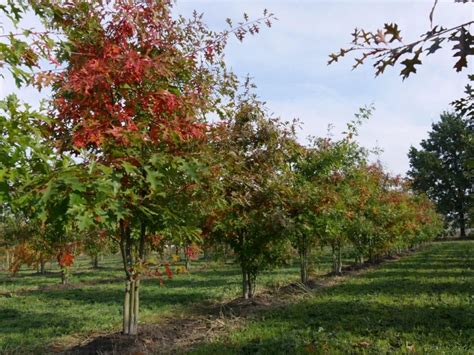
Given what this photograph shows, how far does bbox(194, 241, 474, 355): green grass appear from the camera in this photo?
554 cm

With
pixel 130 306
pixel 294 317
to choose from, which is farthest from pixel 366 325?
pixel 130 306

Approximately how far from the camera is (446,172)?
2598 inches

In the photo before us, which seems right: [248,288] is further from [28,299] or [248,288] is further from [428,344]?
[28,299]

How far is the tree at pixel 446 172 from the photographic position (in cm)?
6494

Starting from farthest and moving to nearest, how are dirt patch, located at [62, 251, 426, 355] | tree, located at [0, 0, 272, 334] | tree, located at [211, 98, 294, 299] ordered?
tree, located at [211, 98, 294, 299]
dirt patch, located at [62, 251, 426, 355]
tree, located at [0, 0, 272, 334]

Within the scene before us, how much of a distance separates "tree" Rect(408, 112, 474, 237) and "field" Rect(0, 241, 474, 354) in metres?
56.2

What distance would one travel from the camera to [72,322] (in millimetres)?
9195

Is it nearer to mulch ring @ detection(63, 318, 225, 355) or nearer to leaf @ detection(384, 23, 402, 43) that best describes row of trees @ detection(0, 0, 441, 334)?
mulch ring @ detection(63, 318, 225, 355)

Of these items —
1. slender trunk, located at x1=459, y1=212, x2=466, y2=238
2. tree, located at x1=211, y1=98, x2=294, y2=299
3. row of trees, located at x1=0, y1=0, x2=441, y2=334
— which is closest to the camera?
row of trees, located at x1=0, y1=0, x2=441, y2=334

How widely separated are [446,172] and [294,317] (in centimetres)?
6654

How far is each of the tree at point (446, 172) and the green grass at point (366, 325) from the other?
6051cm

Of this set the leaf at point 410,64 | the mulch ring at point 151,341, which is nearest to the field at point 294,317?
the mulch ring at point 151,341

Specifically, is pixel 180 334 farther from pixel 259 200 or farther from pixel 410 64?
pixel 410 64

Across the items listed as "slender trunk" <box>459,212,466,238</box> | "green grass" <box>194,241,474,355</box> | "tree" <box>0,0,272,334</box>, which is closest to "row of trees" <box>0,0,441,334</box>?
"tree" <box>0,0,272,334</box>
